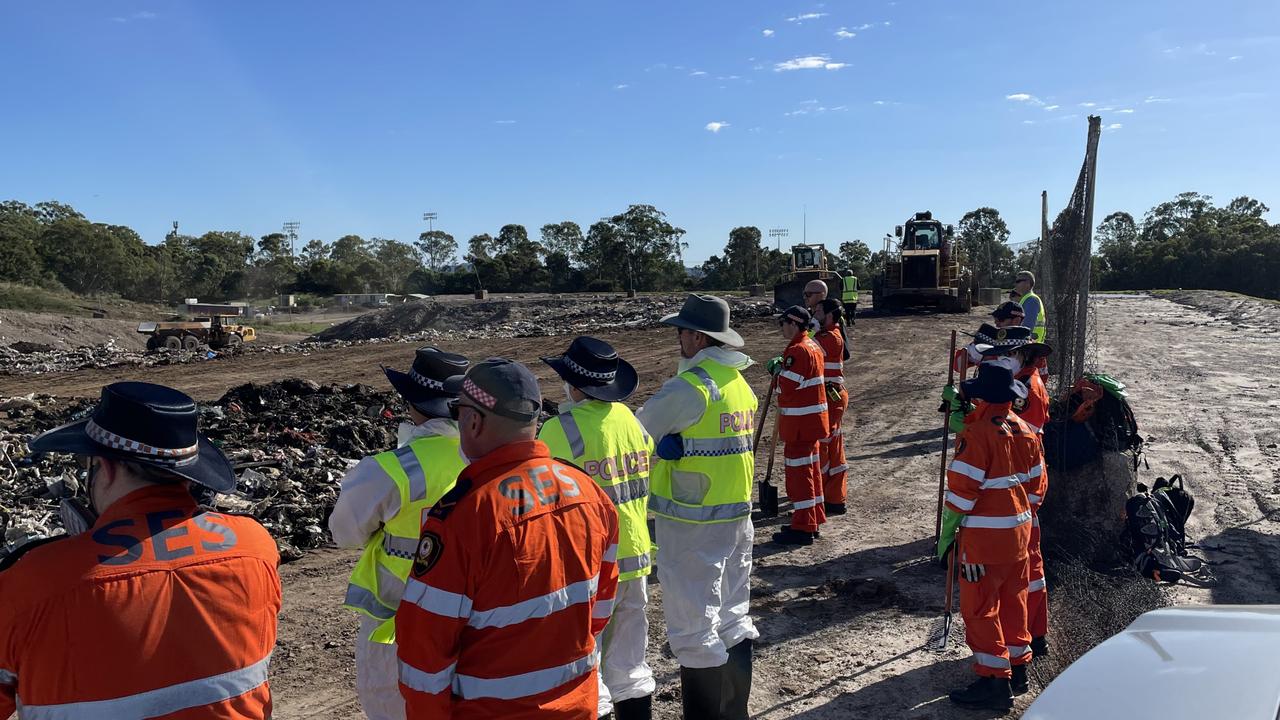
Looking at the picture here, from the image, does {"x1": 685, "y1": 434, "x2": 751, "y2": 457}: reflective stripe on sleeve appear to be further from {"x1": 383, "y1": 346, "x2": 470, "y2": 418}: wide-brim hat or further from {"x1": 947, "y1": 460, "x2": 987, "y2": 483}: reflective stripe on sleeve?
{"x1": 383, "y1": 346, "x2": 470, "y2": 418}: wide-brim hat

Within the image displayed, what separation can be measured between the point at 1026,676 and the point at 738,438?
2.33m

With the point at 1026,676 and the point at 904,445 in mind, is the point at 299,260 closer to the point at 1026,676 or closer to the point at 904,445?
the point at 904,445

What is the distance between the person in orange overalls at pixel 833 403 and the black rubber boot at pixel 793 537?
771 millimetres

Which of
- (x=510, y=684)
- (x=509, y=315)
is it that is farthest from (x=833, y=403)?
(x=509, y=315)

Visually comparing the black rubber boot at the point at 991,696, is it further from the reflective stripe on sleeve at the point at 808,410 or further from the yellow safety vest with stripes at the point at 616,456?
the reflective stripe on sleeve at the point at 808,410

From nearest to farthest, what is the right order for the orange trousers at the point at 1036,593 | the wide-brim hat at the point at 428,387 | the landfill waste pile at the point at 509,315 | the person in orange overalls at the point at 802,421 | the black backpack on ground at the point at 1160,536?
the wide-brim hat at the point at 428,387, the orange trousers at the point at 1036,593, the black backpack on ground at the point at 1160,536, the person in orange overalls at the point at 802,421, the landfill waste pile at the point at 509,315

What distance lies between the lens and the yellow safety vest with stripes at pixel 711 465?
14.0ft

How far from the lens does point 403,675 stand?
2.22 meters

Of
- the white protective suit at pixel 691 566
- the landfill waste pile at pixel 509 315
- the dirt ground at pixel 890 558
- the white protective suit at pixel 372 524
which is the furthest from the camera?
the landfill waste pile at pixel 509 315

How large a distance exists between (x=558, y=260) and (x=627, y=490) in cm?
6317

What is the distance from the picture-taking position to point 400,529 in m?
3.12

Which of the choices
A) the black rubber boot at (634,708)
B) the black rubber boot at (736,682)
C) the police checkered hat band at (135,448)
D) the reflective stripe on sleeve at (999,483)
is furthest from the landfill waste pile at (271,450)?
the reflective stripe on sleeve at (999,483)

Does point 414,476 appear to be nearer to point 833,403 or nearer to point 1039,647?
point 1039,647

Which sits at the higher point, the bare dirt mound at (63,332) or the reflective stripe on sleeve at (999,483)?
the reflective stripe on sleeve at (999,483)
